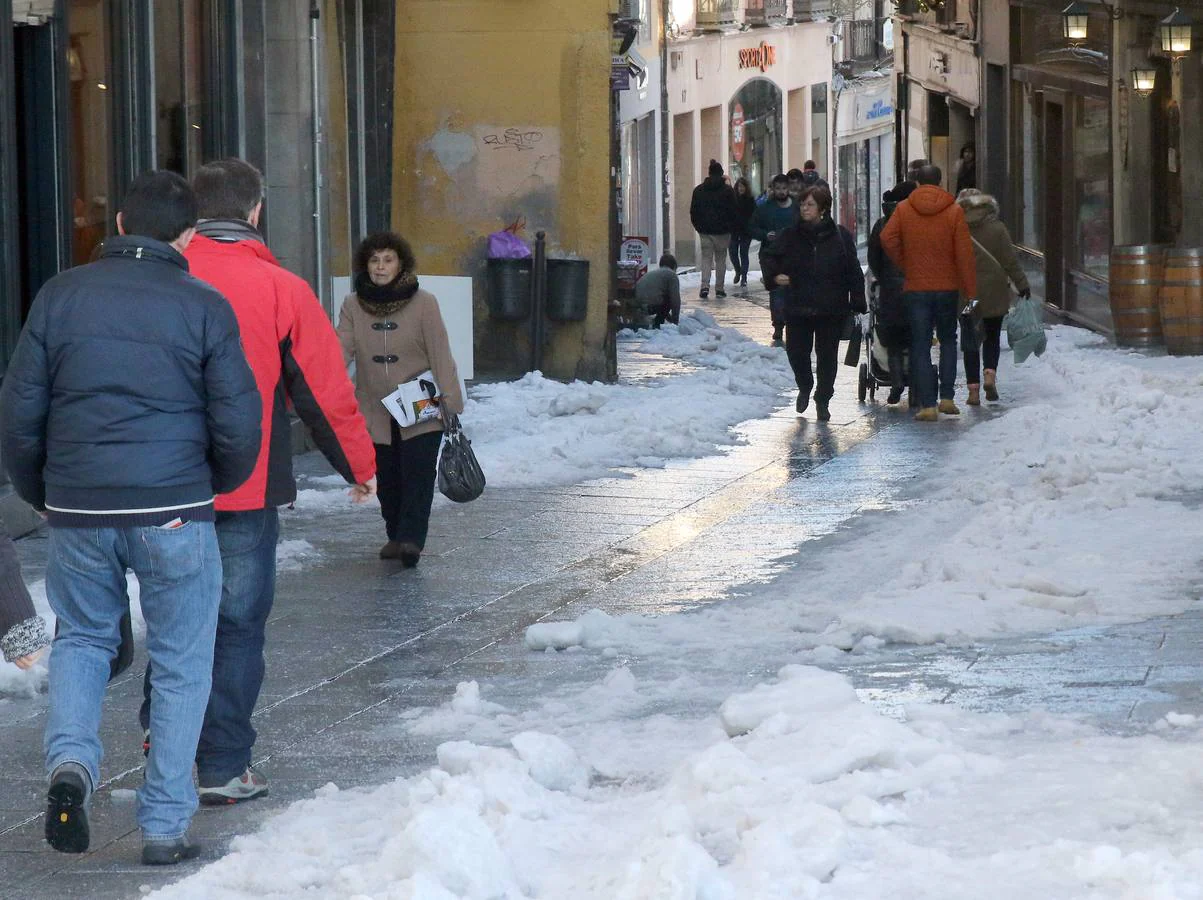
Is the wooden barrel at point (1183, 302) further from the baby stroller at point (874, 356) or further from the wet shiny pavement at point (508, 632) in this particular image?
the wet shiny pavement at point (508, 632)

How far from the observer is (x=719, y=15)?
43.8 m

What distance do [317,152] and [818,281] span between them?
371cm

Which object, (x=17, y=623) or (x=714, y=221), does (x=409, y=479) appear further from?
(x=714, y=221)

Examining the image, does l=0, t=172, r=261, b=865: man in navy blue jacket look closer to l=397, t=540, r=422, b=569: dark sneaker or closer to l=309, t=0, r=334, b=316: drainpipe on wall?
l=397, t=540, r=422, b=569: dark sneaker

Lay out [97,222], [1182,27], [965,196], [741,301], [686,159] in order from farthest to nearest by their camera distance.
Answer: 1. [686,159]
2. [741,301]
3. [1182,27]
4. [965,196]
5. [97,222]

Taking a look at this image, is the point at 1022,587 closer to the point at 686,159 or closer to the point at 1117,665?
the point at 1117,665

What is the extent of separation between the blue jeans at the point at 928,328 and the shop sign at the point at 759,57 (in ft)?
104

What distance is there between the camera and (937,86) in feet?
118

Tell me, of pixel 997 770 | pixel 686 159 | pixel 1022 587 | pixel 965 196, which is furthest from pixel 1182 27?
pixel 686 159

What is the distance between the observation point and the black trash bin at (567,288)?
58.7ft

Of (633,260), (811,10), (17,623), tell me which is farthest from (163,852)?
(811,10)

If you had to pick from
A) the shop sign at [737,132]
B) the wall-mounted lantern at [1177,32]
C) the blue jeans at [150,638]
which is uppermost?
the shop sign at [737,132]

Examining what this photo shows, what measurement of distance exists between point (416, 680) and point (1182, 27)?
49.4 ft

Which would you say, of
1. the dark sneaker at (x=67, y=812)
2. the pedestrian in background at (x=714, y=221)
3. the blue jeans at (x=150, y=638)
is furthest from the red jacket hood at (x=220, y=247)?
the pedestrian in background at (x=714, y=221)
